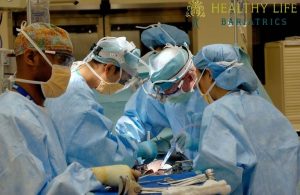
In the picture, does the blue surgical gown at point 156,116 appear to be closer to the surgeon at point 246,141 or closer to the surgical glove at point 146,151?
the surgical glove at point 146,151

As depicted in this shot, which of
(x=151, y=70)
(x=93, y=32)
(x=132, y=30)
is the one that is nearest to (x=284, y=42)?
(x=132, y=30)

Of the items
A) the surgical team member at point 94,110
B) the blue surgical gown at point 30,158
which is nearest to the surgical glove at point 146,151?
the surgical team member at point 94,110

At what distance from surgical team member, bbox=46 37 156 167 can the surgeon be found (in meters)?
0.44

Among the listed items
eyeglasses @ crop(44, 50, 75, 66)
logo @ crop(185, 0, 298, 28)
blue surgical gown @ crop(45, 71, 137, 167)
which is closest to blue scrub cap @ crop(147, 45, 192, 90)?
blue surgical gown @ crop(45, 71, 137, 167)

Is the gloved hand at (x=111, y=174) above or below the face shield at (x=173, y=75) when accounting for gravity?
below

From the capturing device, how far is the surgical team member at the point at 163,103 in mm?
2564

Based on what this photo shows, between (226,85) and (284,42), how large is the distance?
2496mm

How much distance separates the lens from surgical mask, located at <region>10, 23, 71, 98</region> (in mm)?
1702

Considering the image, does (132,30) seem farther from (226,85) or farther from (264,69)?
(226,85)

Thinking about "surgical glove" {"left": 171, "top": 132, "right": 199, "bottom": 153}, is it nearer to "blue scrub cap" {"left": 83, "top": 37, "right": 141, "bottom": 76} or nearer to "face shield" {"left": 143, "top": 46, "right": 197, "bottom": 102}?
"face shield" {"left": 143, "top": 46, "right": 197, "bottom": 102}

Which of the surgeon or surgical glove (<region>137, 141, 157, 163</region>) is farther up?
the surgeon

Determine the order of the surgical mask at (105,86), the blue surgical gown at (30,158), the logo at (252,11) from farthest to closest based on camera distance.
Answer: the logo at (252,11)
the surgical mask at (105,86)
the blue surgical gown at (30,158)

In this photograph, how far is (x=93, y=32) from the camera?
15.7ft

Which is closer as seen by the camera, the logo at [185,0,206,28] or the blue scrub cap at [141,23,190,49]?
the blue scrub cap at [141,23,190,49]
